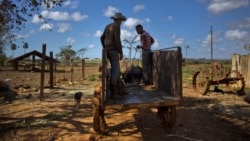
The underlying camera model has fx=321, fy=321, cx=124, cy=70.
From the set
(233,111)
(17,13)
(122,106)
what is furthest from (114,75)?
(233,111)

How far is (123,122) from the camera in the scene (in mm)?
8836

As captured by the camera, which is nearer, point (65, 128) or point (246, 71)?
point (65, 128)

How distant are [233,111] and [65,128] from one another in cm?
580

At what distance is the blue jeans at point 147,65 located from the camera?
30.4 feet

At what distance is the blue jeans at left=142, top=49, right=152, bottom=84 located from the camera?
9266 millimetres

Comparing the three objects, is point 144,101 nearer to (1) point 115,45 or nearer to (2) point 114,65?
(2) point 114,65

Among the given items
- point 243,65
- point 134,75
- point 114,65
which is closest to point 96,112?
point 114,65

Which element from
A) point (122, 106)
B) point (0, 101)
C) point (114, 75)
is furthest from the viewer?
point (0, 101)

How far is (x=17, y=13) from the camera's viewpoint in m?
9.79

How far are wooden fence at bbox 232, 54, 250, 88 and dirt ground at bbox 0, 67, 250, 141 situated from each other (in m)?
6.37

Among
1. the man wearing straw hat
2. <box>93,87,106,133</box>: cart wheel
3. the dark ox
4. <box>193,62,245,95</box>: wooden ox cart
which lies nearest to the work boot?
the man wearing straw hat

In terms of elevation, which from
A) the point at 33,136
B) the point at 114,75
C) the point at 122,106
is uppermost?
the point at 114,75

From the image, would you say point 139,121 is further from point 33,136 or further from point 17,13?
point 17,13

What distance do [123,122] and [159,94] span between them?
6.01 ft
